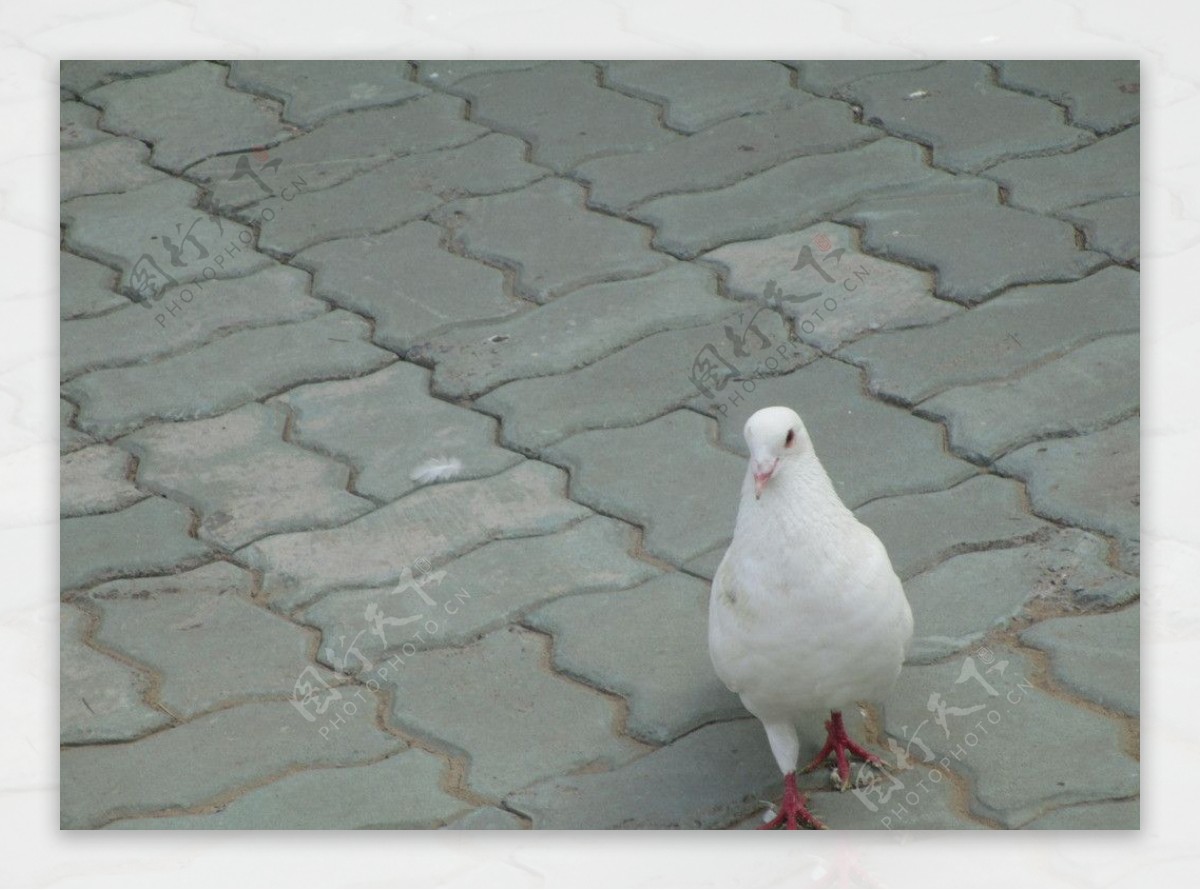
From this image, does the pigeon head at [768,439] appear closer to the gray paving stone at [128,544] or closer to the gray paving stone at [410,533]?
the gray paving stone at [410,533]

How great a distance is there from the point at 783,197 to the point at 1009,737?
2.16 metres

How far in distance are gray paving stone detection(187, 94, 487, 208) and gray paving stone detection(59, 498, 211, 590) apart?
140 cm

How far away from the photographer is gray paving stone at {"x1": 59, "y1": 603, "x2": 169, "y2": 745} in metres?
3.22

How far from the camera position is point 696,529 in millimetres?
3736

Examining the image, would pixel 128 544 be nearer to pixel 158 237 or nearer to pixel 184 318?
pixel 184 318

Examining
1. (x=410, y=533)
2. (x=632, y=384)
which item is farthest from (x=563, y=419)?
(x=410, y=533)

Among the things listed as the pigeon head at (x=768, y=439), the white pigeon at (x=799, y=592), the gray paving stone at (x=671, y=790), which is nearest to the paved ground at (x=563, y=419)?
the gray paving stone at (x=671, y=790)

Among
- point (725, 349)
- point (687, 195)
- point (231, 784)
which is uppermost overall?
point (687, 195)

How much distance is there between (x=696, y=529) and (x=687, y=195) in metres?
1.48

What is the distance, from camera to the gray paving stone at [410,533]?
11.9ft

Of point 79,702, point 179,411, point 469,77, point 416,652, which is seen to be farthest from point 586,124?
point 79,702

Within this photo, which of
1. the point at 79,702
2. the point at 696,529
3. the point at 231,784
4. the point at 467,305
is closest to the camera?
the point at 231,784

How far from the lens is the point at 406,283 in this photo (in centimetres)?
462

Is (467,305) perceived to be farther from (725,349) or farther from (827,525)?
(827,525)
